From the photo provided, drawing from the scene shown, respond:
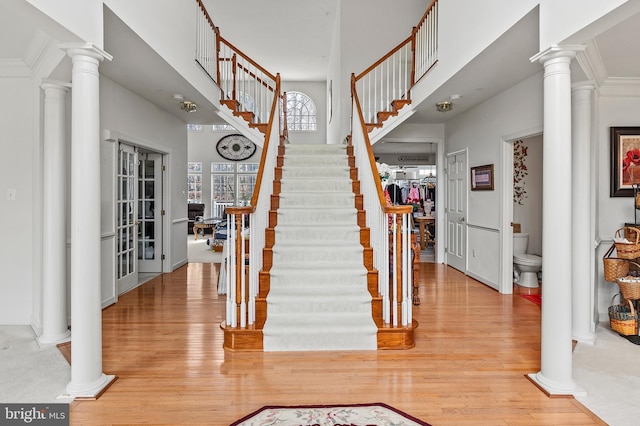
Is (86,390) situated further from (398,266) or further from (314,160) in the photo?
(314,160)

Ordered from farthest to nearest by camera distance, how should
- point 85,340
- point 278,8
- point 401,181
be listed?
point 401,181, point 278,8, point 85,340

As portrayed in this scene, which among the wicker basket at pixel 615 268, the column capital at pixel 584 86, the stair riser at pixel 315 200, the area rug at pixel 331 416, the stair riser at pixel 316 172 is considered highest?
the column capital at pixel 584 86

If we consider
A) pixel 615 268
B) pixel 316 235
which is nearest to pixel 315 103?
pixel 316 235

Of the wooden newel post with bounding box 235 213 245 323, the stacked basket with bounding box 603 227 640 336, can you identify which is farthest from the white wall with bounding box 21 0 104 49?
the stacked basket with bounding box 603 227 640 336

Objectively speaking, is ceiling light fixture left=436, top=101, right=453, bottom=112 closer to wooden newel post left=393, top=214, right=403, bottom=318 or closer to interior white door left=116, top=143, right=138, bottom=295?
wooden newel post left=393, top=214, right=403, bottom=318

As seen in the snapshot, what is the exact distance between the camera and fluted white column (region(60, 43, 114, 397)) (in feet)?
7.91

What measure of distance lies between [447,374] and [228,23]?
716 centimetres

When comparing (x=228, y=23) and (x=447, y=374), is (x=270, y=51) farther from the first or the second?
(x=447, y=374)

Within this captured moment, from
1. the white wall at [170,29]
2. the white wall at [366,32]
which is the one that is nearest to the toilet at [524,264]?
the white wall at [366,32]

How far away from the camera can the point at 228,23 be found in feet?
24.3

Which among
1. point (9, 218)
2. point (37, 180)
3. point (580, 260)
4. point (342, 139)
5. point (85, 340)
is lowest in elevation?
point (85, 340)

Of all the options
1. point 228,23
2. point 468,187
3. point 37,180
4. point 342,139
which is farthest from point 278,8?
point 37,180

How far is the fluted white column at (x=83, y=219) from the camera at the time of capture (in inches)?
94.9

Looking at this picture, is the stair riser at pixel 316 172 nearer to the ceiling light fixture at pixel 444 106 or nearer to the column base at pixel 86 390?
the ceiling light fixture at pixel 444 106
